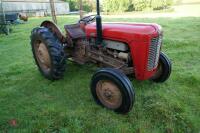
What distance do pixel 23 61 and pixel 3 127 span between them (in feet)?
11.1

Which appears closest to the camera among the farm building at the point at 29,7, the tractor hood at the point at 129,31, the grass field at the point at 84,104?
the grass field at the point at 84,104

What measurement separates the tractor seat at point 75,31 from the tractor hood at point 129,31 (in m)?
0.81

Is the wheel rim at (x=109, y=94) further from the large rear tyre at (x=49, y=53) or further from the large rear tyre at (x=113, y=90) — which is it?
the large rear tyre at (x=49, y=53)

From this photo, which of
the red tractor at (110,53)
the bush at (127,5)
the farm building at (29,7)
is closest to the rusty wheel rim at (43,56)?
the red tractor at (110,53)

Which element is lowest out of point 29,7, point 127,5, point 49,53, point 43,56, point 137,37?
point 43,56

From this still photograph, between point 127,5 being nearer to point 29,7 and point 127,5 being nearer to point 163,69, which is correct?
point 29,7

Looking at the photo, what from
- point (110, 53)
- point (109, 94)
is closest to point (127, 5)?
point (110, 53)

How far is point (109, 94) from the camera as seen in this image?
142 inches

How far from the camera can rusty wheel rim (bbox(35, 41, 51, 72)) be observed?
4.76m

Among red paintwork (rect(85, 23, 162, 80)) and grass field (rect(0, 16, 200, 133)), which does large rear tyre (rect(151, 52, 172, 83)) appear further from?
red paintwork (rect(85, 23, 162, 80))

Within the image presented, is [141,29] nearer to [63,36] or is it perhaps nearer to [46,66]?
[63,36]

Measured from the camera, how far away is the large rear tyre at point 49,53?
14.4 feet

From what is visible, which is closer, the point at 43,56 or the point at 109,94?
the point at 109,94

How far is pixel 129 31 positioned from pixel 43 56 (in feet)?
6.60
